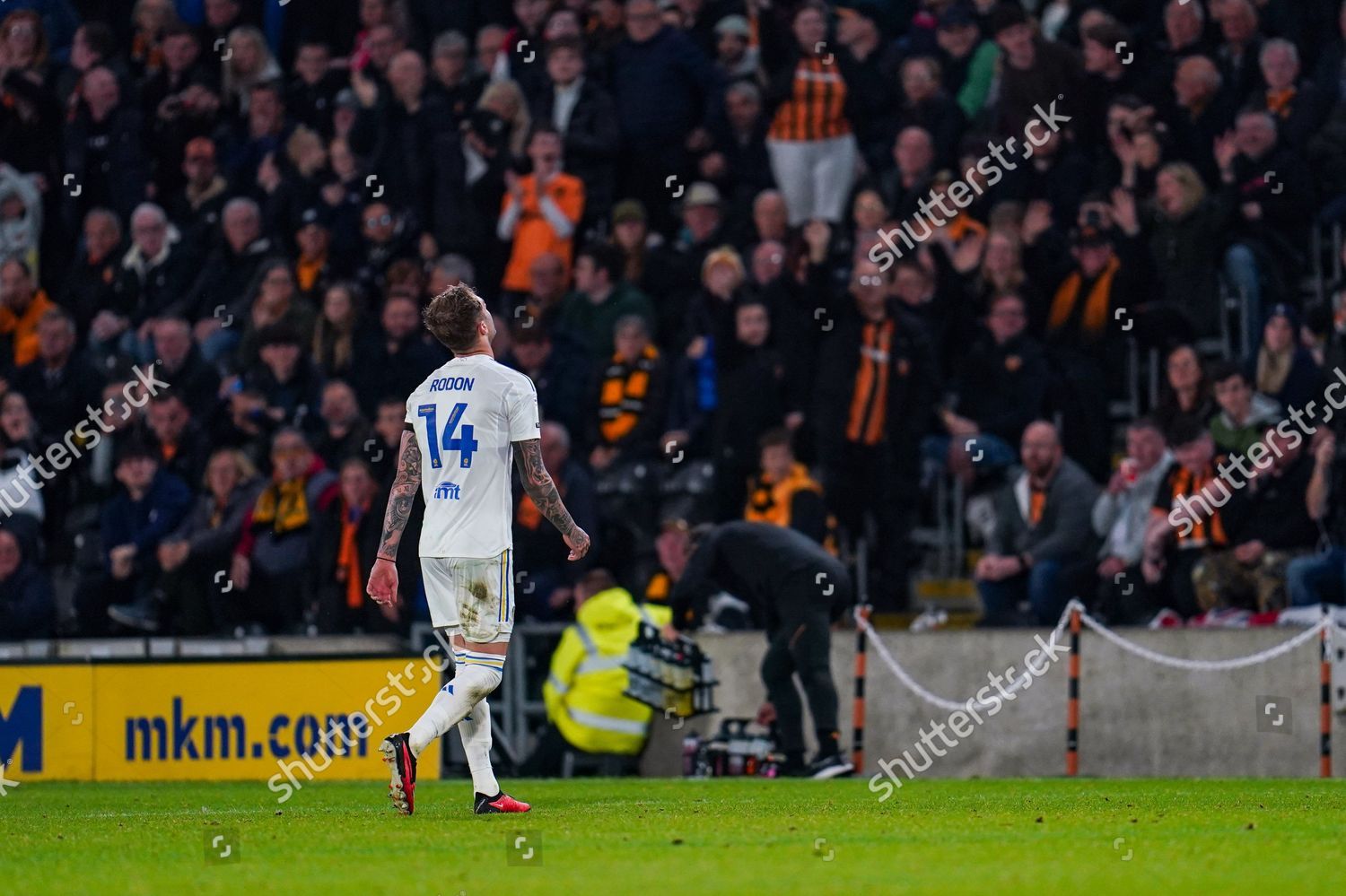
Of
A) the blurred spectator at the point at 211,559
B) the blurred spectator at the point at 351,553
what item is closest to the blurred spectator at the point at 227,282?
the blurred spectator at the point at 211,559

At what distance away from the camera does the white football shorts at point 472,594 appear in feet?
33.6

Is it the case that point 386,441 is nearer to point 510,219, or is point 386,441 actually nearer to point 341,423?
point 341,423

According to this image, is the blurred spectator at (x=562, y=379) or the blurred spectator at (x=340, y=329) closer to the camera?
the blurred spectator at (x=562, y=379)

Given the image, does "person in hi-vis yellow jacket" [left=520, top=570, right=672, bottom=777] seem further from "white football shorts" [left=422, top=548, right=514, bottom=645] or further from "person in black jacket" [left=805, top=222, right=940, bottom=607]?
"white football shorts" [left=422, top=548, right=514, bottom=645]

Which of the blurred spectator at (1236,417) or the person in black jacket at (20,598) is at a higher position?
the blurred spectator at (1236,417)

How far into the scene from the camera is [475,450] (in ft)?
33.9

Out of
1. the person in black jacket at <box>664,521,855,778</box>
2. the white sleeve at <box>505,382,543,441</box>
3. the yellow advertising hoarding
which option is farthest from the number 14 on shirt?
the yellow advertising hoarding

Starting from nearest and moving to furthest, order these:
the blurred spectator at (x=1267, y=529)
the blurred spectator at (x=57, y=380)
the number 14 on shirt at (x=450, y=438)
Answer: the number 14 on shirt at (x=450, y=438)
the blurred spectator at (x=1267, y=529)
the blurred spectator at (x=57, y=380)

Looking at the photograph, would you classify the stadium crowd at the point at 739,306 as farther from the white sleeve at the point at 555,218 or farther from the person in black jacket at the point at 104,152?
the person in black jacket at the point at 104,152

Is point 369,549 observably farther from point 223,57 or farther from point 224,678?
point 223,57

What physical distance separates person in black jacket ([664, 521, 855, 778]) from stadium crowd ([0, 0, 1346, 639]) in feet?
5.64

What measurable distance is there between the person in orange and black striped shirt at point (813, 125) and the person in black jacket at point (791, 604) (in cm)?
495

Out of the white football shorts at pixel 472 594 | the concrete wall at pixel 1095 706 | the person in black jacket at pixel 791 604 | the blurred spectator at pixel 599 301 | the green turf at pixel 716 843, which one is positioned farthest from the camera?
the blurred spectator at pixel 599 301

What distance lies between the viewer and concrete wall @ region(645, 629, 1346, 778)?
1662 cm
